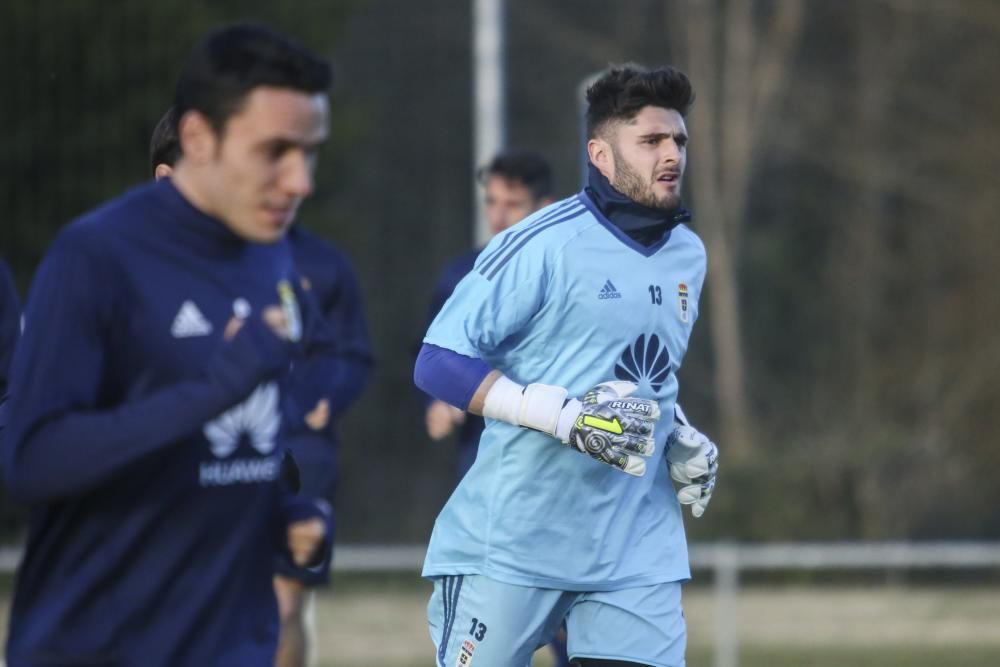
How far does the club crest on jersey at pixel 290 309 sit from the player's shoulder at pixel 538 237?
63.5 inches

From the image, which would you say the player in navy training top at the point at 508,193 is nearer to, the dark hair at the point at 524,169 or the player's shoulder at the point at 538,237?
the dark hair at the point at 524,169

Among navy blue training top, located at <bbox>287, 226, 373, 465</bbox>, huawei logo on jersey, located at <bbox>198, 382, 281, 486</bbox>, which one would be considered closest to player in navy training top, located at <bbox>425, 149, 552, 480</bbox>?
navy blue training top, located at <bbox>287, 226, 373, 465</bbox>

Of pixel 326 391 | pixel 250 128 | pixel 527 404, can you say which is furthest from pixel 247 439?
pixel 326 391

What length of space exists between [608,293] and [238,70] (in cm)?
200

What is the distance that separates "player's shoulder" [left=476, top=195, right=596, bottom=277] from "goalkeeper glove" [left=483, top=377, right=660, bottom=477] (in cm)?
38

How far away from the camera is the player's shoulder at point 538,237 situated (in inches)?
188

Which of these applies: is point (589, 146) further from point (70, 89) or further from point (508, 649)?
point (70, 89)

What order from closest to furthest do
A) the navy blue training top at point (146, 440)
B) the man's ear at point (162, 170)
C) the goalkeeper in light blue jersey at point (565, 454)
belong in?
the navy blue training top at point (146, 440)
the man's ear at point (162, 170)
the goalkeeper in light blue jersey at point (565, 454)

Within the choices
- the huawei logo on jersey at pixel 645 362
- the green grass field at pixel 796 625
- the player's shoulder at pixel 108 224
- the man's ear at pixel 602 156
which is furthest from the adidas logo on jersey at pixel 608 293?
the green grass field at pixel 796 625

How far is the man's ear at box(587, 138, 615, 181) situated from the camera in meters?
5.02

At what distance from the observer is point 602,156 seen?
505cm

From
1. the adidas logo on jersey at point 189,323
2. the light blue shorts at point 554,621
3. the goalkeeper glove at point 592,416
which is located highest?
the adidas logo on jersey at point 189,323

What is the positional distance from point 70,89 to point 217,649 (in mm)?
11897

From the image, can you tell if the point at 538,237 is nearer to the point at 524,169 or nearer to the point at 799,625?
the point at 524,169
